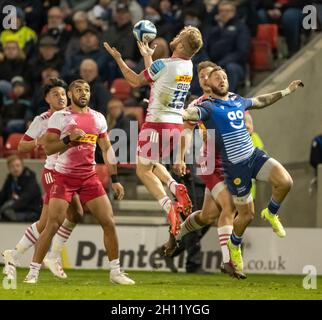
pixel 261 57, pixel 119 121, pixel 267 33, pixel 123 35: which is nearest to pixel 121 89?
pixel 123 35

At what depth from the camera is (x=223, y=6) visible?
82.7ft

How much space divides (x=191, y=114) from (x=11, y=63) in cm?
1067

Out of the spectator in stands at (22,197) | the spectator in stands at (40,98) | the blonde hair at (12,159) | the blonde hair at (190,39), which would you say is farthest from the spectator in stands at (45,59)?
the blonde hair at (190,39)

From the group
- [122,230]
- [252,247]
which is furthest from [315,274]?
[122,230]

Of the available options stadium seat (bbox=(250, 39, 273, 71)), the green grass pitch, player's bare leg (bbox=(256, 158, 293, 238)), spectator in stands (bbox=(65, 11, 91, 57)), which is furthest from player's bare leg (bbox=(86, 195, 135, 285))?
spectator in stands (bbox=(65, 11, 91, 57))

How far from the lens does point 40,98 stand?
25.2 metres

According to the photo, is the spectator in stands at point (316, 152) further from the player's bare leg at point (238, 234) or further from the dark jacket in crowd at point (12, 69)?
the dark jacket in crowd at point (12, 69)

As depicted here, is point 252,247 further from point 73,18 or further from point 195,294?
point 73,18

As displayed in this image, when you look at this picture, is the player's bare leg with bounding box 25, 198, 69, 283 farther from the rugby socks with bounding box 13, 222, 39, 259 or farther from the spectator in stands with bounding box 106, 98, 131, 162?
the spectator in stands with bounding box 106, 98, 131, 162

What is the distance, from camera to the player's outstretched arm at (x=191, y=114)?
16.6 metres

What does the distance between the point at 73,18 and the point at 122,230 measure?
703 cm

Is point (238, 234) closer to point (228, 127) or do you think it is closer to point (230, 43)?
point (228, 127)

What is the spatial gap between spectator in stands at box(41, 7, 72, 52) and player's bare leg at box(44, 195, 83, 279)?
936cm

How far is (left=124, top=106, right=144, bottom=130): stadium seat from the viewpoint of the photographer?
23.7 meters
